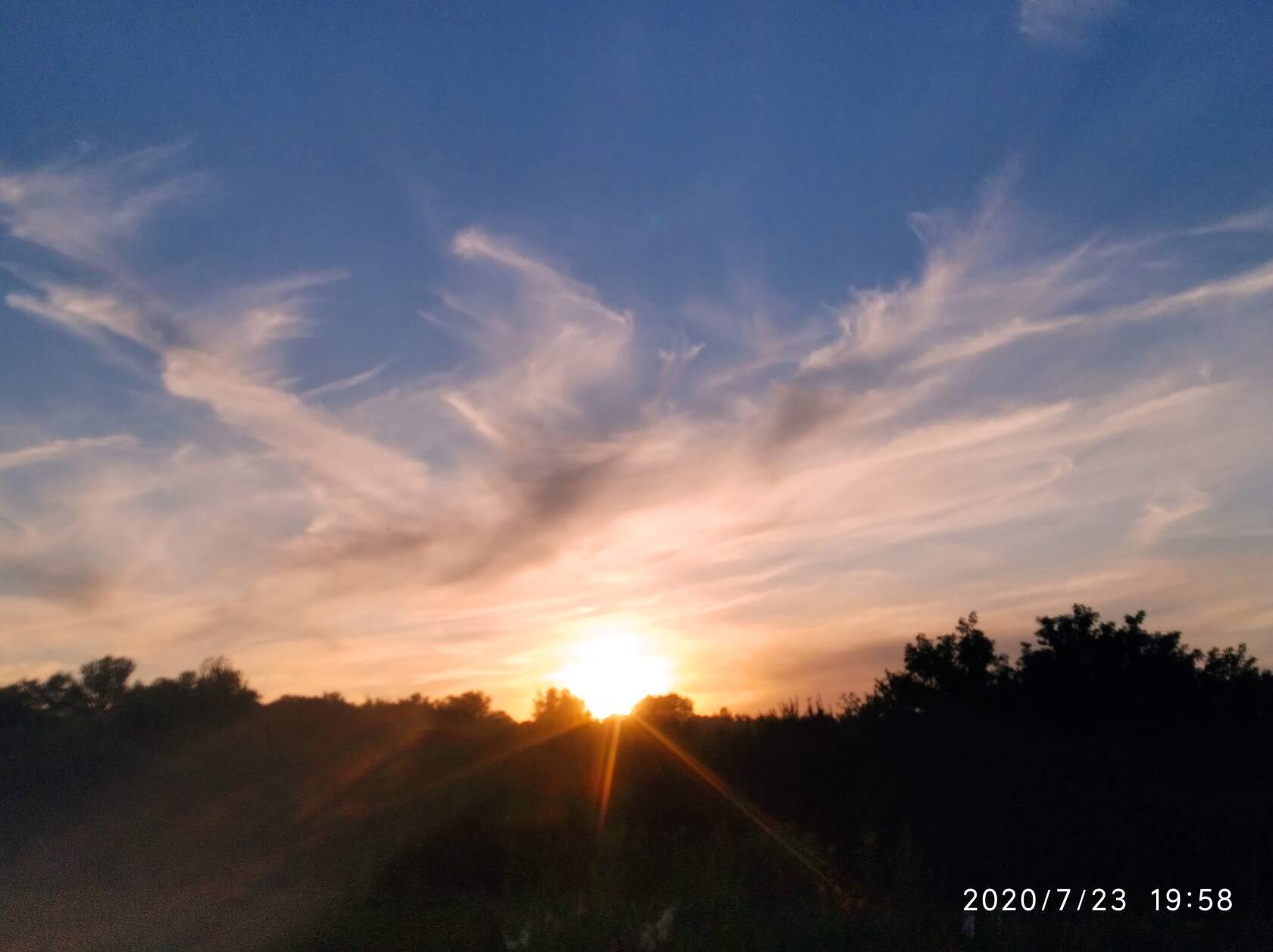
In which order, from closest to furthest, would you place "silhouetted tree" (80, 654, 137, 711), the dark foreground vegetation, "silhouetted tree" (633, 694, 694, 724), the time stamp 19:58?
the dark foreground vegetation < the time stamp 19:58 < "silhouetted tree" (633, 694, 694, 724) < "silhouetted tree" (80, 654, 137, 711)

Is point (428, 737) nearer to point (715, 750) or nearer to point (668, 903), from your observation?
point (715, 750)

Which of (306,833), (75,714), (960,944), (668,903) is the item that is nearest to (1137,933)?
(960,944)

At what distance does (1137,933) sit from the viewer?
11430 millimetres

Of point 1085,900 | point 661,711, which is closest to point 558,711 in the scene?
point 661,711

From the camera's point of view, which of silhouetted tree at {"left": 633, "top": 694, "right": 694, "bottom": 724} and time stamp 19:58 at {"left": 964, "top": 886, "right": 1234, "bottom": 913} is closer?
time stamp 19:58 at {"left": 964, "top": 886, "right": 1234, "bottom": 913}

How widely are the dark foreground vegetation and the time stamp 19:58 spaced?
0.81 ft

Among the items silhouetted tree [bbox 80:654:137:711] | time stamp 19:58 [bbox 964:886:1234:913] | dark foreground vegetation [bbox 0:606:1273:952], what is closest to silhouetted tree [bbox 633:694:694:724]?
dark foreground vegetation [bbox 0:606:1273:952]

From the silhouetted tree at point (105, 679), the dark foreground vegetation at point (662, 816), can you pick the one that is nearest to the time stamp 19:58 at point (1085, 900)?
the dark foreground vegetation at point (662, 816)

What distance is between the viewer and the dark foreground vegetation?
1316cm

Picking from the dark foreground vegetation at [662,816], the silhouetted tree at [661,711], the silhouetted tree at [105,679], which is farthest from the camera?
the silhouetted tree at [105,679]

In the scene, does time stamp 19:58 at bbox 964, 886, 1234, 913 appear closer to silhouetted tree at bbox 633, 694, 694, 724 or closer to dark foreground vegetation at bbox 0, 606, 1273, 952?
dark foreground vegetation at bbox 0, 606, 1273, 952

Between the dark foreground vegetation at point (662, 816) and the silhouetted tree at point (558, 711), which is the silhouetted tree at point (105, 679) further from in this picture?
the silhouetted tree at point (558, 711)

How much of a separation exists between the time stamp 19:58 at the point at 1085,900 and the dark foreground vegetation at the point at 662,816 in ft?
0.81

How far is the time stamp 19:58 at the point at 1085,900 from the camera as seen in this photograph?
13906mm
